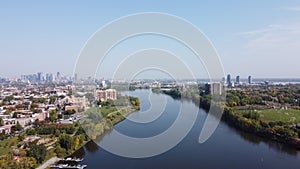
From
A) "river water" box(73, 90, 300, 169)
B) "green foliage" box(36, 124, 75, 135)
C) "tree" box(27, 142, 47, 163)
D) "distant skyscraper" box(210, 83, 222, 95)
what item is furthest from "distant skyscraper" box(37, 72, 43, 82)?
"tree" box(27, 142, 47, 163)

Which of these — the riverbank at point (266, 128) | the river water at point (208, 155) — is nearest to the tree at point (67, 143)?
the river water at point (208, 155)

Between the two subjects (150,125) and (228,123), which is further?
(228,123)

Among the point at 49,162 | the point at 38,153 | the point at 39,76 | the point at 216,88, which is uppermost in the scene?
the point at 39,76

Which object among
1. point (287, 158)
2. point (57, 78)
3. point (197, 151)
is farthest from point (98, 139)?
point (57, 78)

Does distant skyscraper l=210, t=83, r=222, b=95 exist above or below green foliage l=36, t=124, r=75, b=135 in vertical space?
above

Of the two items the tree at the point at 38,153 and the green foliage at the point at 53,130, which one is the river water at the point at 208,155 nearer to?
the tree at the point at 38,153

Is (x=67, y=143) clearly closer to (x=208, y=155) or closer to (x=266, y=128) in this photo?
(x=208, y=155)

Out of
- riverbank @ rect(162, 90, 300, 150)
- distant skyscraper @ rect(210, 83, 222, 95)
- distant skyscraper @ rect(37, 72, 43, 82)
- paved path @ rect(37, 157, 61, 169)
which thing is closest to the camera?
paved path @ rect(37, 157, 61, 169)

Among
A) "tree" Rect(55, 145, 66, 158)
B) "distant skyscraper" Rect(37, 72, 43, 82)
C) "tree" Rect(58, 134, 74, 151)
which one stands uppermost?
"distant skyscraper" Rect(37, 72, 43, 82)

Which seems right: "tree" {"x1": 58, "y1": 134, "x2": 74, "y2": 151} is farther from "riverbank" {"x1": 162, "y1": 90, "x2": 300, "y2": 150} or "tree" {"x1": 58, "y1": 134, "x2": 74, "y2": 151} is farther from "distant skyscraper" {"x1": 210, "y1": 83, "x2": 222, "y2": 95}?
"distant skyscraper" {"x1": 210, "y1": 83, "x2": 222, "y2": 95}

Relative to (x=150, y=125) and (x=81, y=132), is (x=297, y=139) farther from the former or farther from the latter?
(x=81, y=132)

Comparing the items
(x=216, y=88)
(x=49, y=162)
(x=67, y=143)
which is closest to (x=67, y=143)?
(x=67, y=143)
